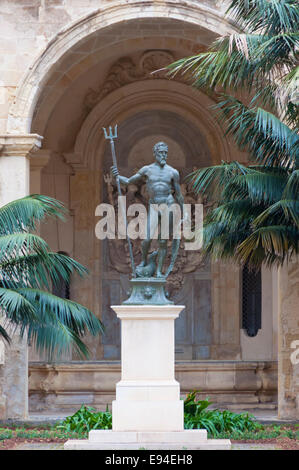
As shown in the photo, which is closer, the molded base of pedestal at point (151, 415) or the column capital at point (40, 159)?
the molded base of pedestal at point (151, 415)

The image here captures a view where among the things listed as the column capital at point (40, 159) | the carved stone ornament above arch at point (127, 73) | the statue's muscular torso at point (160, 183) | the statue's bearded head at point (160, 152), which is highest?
the carved stone ornament above arch at point (127, 73)

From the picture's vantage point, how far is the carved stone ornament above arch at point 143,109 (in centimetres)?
2188

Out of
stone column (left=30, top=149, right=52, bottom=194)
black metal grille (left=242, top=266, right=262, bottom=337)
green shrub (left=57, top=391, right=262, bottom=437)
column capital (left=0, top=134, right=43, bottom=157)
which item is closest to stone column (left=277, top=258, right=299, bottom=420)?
green shrub (left=57, top=391, right=262, bottom=437)

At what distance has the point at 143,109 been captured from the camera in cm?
2225

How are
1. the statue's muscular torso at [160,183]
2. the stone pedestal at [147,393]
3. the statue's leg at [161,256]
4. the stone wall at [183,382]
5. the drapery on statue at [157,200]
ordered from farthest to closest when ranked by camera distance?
1. the stone wall at [183,382]
2. the statue's muscular torso at [160,183]
3. the drapery on statue at [157,200]
4. the statue's leg at [161,256]
5. the stone pedestal at [147,393]

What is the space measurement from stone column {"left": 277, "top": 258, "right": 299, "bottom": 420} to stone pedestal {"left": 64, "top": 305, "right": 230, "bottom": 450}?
376 centimetres

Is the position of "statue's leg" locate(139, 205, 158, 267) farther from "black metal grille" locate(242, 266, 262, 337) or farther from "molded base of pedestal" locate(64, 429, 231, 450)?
"black metal grille" locate(242, 266, 262, 337)

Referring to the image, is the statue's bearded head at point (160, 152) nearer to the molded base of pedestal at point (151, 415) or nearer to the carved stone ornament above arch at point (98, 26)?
the molded base of pedestal at point (151, 415)

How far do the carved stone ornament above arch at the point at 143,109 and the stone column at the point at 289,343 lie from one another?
488cm

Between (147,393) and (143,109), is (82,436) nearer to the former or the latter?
(147,393)

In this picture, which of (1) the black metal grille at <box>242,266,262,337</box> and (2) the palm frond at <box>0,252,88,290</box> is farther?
(1) the black metal grille at <box>242,266,262,337</box>

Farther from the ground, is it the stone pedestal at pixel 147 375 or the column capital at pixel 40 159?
the column capital at pixel 40 159

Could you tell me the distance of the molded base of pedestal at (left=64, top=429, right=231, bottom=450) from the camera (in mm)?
13547

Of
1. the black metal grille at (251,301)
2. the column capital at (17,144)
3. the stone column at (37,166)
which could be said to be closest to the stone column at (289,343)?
the black metal grille at (251,301)
